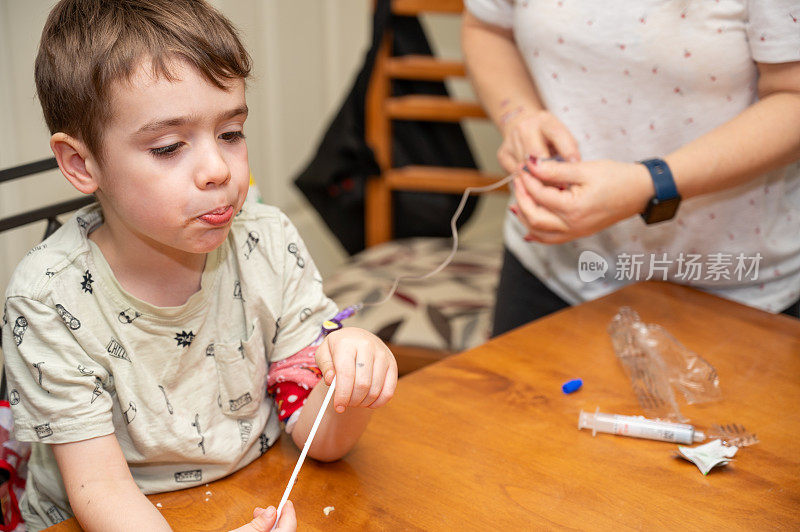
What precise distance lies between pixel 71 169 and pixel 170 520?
0.33m

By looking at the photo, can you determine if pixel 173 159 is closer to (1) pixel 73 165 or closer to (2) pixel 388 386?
(1) pixel 73 165

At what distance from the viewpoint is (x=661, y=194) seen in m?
0.94

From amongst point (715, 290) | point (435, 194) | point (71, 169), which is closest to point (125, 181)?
point (71, 169)

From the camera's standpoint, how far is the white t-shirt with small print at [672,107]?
0.94 m

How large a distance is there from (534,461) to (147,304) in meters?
0.40

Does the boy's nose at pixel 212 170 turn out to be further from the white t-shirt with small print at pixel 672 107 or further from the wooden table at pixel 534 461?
the white t-shirt with small print at pixel 672 107

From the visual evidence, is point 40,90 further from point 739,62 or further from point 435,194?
point 435,194

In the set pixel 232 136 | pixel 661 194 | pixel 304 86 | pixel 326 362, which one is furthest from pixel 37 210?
pixel 304 86

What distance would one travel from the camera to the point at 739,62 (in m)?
0.95

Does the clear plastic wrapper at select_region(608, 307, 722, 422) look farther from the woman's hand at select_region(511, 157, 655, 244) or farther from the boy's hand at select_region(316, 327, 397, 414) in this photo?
the boy's hand at select_region(316, 327, 397, 414)

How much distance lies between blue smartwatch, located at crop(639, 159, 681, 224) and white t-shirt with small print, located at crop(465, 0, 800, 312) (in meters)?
0.10

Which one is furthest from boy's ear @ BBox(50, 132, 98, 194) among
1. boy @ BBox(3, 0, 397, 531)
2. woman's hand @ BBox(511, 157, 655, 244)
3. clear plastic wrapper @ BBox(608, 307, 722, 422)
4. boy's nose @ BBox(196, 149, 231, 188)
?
clear plastic wrapper @ BBox(608, 307, 722, 422)

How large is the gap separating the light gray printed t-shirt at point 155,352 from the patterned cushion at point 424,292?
0.83 m

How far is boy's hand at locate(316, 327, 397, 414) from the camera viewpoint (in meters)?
0.68
